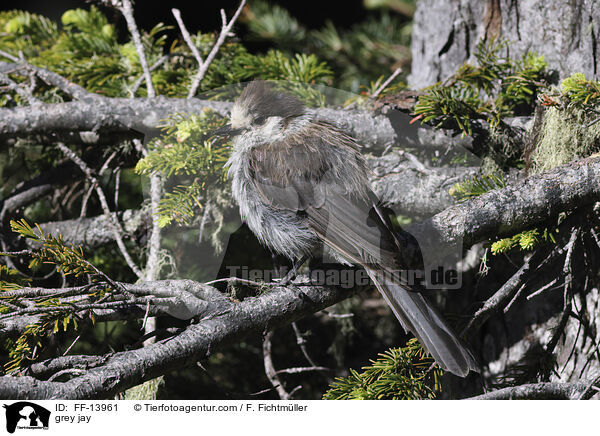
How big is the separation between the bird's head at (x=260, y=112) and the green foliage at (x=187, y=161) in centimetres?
12

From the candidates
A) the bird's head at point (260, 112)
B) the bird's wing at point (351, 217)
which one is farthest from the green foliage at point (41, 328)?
the bird's head at point (260, 112)

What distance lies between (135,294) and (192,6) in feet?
7.90

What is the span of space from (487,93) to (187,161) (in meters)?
1.48

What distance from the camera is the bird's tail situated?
1.67 meters

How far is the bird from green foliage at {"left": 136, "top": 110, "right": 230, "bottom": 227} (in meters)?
0.08

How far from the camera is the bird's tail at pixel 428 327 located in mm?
1668

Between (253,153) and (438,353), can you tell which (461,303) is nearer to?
(438,353)

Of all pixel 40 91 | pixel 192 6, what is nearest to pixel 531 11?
pixel 192 6

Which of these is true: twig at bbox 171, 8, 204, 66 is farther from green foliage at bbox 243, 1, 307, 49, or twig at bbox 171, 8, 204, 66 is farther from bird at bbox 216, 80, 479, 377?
green foliage at bbox 243, 1, 307, 49

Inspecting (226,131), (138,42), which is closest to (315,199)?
(226,131)

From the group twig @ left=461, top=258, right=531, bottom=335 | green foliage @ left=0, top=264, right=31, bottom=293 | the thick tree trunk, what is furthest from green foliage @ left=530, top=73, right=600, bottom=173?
green foliage @ left=0, top=264, right=31, bottom=293

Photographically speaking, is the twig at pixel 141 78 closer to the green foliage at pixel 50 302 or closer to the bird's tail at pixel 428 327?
the green foliage at pixel 50 302

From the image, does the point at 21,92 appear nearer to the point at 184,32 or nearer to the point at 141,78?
the point at 141,78

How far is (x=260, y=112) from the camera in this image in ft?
7.78
